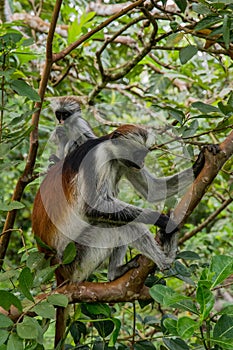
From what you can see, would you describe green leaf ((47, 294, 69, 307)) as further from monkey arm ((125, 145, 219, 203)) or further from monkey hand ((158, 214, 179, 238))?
monkey arm ((125, 145, 219, 203))

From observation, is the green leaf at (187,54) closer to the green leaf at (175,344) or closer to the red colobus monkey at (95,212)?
the red colobus monkey at (95,212)

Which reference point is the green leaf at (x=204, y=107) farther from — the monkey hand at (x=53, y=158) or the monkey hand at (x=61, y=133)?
the monkey hand at (x=61, y=133)

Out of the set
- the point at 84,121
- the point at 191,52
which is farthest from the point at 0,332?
the point at 84,121

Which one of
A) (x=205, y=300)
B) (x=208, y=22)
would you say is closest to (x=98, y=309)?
(x=205, y=300)

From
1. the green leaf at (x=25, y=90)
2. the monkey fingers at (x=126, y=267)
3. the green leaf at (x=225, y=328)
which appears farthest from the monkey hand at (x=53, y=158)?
the green leaf at (x=225, y=328)

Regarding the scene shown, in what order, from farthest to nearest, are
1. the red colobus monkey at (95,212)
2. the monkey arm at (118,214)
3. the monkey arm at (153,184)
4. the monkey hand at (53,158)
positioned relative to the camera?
the monkey hand at (53,158)
the monkey arm at (153,184)
the monkey arm at (118,214)
the red colobus monkey at (95,212)

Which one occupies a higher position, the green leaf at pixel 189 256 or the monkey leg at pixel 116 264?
the green leaf at pixel 189 256

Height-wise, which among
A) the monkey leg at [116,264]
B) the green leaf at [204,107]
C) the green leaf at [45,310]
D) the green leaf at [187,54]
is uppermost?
the green leaf at [187,54]

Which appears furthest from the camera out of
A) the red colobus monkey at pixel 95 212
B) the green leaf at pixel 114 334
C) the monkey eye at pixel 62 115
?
the monkey eye at pixel 62 115

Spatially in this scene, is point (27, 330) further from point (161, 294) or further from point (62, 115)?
point (62, 115)

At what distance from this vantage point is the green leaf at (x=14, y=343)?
1.64 m

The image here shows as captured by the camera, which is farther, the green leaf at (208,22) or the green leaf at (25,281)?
the green leaf at (208,22)

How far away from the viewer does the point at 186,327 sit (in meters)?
1.52

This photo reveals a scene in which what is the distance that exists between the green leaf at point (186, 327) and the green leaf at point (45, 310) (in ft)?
1.48
